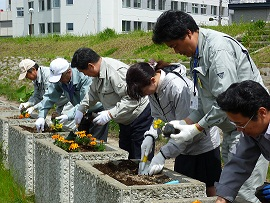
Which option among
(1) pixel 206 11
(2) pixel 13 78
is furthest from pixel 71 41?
(1) pixel 206 11

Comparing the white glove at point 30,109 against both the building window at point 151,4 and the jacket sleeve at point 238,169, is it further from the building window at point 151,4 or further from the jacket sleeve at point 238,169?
the building window at point 151,4

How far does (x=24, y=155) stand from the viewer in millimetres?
6211

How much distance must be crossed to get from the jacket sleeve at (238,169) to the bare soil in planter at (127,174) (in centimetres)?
75

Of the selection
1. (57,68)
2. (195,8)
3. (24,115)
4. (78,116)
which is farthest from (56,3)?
(78,116)

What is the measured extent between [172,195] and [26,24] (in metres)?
47.1

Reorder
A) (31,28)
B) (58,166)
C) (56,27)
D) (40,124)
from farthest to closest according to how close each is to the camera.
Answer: (31,28)
(56,27)
(40,124)
(58,166)

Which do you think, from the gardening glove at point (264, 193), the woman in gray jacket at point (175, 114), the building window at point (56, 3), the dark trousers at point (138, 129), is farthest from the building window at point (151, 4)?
the gardening glove at point (264, 193)

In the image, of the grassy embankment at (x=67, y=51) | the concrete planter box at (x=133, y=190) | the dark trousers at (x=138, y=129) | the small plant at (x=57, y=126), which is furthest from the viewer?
the grassy embankment at (x=67, y=51)

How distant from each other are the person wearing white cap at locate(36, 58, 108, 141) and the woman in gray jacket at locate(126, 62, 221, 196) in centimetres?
170

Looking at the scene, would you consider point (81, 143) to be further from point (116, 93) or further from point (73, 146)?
point (116, 93)

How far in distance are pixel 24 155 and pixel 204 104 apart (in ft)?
9.26

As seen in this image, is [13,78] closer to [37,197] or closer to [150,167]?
[37,197]

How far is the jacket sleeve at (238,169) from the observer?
3.27m

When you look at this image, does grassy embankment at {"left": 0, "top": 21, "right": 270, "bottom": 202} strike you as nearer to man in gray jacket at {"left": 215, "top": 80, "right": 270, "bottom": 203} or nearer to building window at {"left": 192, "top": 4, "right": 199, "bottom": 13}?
man in gray jacket at {"left": 215, "top": 80, "right": 270, "bottom": 203}
